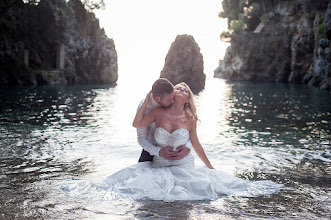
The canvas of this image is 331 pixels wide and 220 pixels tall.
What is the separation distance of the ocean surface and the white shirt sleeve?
988mm

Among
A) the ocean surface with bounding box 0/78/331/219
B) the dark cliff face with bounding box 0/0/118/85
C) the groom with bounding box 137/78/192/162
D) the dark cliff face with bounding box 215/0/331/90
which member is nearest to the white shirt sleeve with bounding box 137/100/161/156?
the groom with bounding box 137/78/192/162

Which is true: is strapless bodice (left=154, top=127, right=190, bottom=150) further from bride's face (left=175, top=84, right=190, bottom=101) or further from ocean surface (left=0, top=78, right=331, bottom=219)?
ocean surface (left=0, top=78, right=331, bottom=219)

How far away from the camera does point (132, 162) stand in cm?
902

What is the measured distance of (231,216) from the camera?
4.92 m

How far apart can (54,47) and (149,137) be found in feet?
180

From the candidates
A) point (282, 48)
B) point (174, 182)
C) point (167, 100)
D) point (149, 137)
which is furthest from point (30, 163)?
point (282, 48)

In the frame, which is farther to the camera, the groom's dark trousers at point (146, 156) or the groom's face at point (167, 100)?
the groom's dark trousers at point (146, 156)

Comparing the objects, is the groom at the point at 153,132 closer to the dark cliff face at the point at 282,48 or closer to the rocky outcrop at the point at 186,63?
the dark cliff face at the point at 282,48

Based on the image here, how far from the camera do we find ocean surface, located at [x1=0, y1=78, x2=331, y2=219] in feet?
16.7

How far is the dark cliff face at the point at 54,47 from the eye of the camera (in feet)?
145

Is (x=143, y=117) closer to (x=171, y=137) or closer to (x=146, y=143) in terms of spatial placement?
(x=146, y=143)

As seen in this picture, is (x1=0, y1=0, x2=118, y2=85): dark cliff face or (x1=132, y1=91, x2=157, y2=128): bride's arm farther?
(x1=0, y1=0, x2=118, y2=85): dark cliff face

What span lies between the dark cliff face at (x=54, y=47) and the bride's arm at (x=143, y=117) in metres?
31.9

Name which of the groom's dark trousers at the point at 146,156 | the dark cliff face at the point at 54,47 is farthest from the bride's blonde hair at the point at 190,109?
the dark cliff face at the point at 54,47
